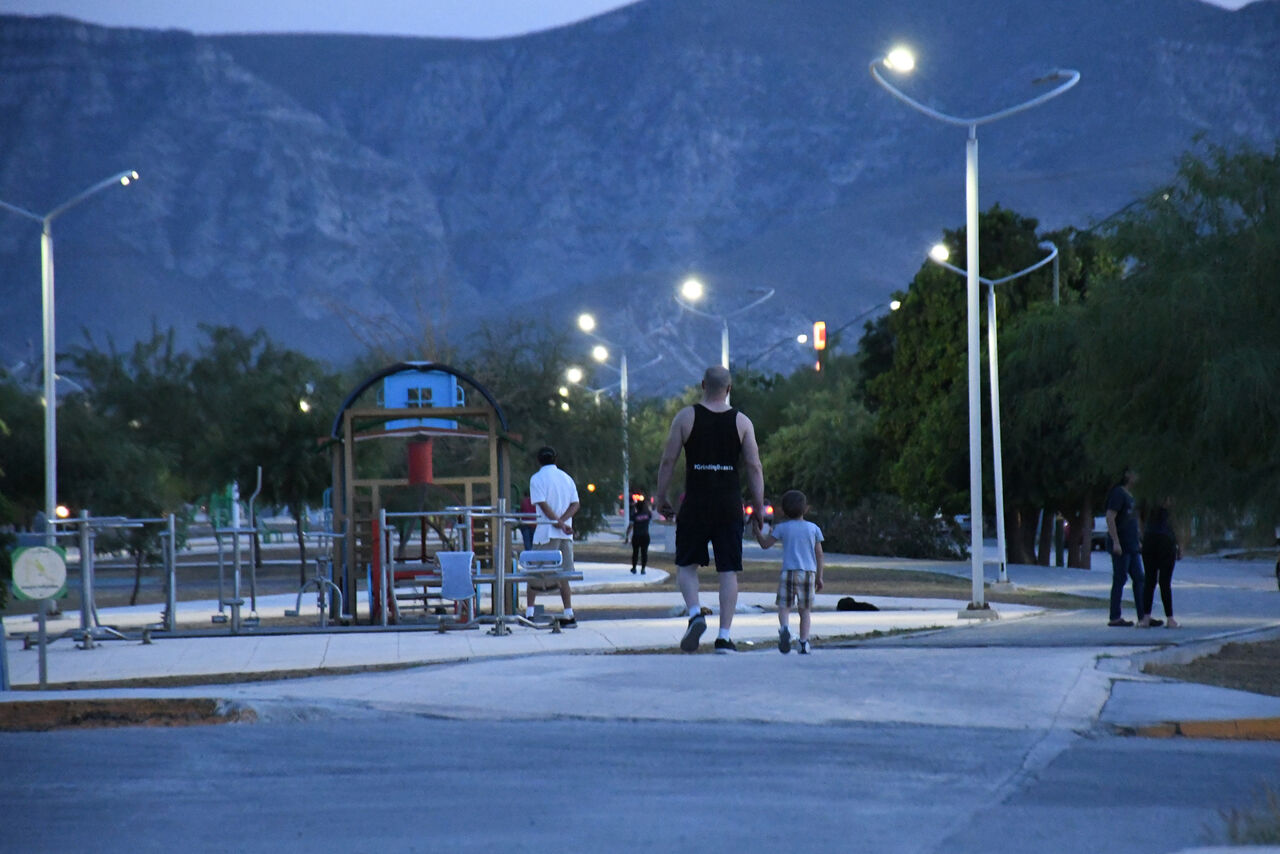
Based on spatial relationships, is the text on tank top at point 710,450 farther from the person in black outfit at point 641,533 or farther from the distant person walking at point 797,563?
the person in black outfit at point 641,533

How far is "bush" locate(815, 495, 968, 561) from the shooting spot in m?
54.4

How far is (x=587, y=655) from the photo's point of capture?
44.0ft

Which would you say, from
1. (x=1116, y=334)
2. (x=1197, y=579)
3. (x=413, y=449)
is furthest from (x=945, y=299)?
(x=413, y=449)

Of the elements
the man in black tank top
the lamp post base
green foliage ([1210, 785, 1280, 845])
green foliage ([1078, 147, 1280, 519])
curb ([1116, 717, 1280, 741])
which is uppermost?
green foliage ([1078, 147, 1280, 519])

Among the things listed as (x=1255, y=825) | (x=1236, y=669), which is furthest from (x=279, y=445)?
(x=1255, y=825)

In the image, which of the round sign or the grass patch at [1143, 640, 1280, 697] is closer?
the grass patch at [1143, 640, 1280, 697]

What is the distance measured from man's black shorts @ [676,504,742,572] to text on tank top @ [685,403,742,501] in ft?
0.51

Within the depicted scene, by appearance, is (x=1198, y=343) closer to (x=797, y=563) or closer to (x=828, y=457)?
(x=797, y=563)

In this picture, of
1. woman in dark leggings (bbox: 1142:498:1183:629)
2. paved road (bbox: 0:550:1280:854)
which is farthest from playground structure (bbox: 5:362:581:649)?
woman in dark leggings (bbox: 1142:498:1183:629)

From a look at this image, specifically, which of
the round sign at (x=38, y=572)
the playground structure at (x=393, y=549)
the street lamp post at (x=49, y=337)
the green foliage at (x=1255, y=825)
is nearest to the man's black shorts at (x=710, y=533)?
the playground structure at (x=393, y=549)

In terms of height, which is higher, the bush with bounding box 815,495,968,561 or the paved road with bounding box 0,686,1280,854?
the paved road with bounding box 0,686,1280,854

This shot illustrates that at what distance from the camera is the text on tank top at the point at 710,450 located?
38.7 ft

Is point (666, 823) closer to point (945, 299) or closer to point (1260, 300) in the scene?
point (1260, 300)

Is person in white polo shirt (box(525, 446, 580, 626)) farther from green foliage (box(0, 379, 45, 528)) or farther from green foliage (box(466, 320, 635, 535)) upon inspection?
green foliage (box(0, 379, 45, 528))
